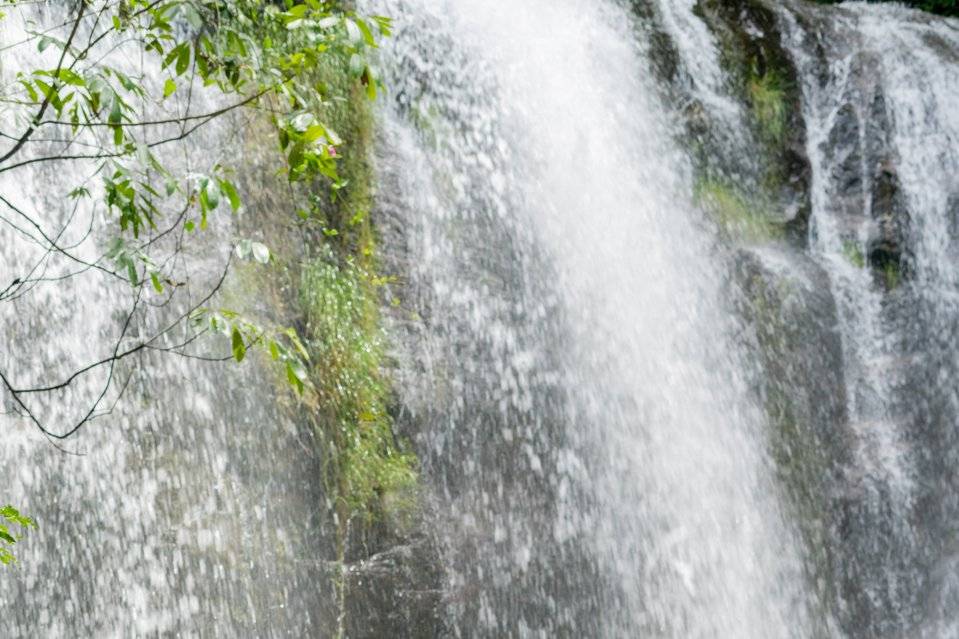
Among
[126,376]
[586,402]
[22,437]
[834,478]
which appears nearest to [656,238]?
[586,402]

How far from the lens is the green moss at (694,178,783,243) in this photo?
7.37 m

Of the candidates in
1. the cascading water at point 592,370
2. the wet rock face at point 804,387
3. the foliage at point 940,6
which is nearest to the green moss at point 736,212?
the cascading water at point 592,370

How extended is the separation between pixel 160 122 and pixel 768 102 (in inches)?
240

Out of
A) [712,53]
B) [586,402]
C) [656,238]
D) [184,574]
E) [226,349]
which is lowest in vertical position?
[184,574]

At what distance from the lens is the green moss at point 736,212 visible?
7.37 metres

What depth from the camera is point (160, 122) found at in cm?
284

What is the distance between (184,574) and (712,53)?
18.3ft

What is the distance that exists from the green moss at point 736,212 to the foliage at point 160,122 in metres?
2.86

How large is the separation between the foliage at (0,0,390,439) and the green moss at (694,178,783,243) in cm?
286

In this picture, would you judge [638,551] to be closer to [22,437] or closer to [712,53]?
[22,437]

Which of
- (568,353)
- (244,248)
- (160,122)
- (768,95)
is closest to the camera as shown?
(160,122)

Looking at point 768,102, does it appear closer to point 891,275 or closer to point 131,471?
point 891,275

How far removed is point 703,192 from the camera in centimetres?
738

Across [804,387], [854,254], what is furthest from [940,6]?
[804,387]
